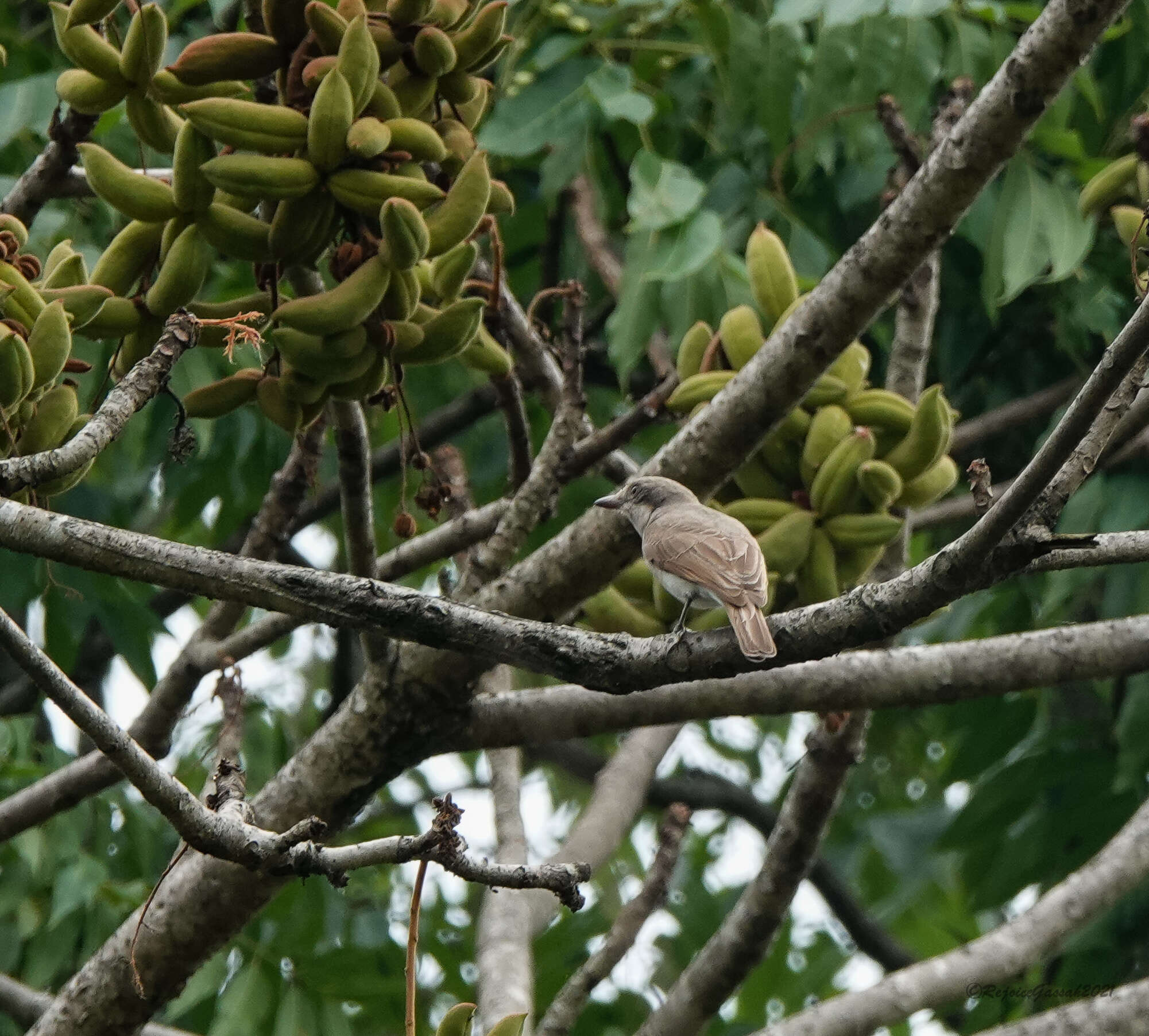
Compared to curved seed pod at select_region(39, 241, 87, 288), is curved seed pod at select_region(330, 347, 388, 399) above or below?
below

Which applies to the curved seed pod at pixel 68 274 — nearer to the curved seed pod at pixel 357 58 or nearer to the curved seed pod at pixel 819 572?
the curved seed pod at pixel 357 58

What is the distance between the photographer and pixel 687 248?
4.92m

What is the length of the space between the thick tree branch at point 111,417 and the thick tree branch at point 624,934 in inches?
104

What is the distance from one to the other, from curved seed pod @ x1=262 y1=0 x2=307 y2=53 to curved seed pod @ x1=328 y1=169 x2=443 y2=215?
368 millimetres

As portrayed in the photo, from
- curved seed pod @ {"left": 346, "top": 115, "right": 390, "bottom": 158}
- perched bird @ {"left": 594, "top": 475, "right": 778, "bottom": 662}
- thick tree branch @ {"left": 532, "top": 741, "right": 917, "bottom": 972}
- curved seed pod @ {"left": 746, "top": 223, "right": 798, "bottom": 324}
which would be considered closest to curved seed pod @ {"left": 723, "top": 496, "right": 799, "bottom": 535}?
perched bird @ {"left": 594, "top": 475, "right": 778, "bottom": 662}

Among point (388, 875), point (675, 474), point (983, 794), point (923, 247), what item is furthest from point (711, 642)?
point (388, 875)

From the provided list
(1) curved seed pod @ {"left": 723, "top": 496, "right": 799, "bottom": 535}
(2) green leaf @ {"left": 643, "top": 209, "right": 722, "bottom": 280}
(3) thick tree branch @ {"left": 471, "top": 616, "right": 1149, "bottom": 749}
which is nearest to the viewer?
(3) thick tree branch @ {"left": 471, "top": 616, "right": 1149, "bottom": 749}

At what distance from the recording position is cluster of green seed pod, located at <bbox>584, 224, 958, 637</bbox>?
4016 mm

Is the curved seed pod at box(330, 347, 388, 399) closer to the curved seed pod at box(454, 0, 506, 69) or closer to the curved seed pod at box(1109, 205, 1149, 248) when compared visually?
the curved seed pod at box(454, 0, 506, 69)

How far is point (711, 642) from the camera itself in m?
2.96

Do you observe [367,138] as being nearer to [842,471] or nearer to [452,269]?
[452,269]

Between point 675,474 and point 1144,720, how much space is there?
2592 millimetres

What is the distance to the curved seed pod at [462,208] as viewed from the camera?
3.08 meters

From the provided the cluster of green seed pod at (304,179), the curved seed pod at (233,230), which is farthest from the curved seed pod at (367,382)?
the curved seed pod at (233,230)
